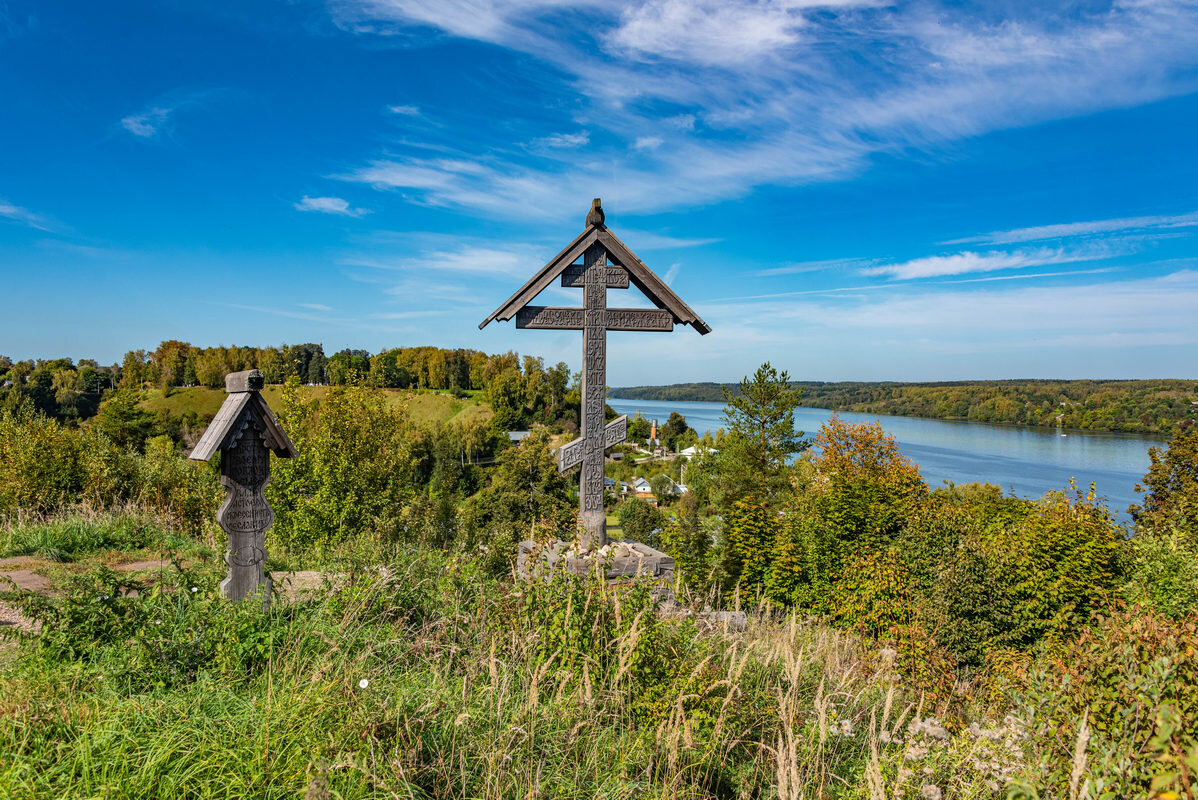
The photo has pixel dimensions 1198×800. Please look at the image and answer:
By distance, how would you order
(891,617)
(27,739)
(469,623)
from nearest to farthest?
(27,739)
(469,623)
(891,617)

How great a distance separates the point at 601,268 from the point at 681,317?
1.04 m

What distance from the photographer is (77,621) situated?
333cm

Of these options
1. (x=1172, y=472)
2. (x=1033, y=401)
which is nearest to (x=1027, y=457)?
(x=1033, y=401)

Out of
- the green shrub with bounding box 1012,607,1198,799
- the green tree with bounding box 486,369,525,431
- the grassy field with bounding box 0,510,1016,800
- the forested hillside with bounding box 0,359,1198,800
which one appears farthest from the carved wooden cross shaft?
the green tree with bounding box 486,369,525,431

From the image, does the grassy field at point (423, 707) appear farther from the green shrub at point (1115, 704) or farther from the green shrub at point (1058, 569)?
the green shrub at point (1058, 569)

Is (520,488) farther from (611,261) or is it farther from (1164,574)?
(611,261)

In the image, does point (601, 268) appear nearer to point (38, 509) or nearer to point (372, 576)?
point (372, 576)

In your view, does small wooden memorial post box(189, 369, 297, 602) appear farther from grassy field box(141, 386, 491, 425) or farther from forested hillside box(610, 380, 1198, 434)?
forested hillside box(610, 380, 1198, 434)

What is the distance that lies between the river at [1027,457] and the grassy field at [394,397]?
27.7 metres

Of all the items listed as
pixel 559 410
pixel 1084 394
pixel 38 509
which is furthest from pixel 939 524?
pixel 1084 394

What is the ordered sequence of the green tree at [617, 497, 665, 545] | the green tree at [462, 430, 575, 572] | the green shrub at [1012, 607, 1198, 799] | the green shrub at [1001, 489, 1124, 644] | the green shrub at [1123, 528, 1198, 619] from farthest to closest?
1. the green tree at [617, 497, 665, 545]
2. the green tree at [462, 430, 575, 572]
3. the green shrub at [1001, 489, 1124, 644]
4. the green shrub at [1123, 528, 1198, 619]
5. the green shrub at [1012, 607, 1198, 799]

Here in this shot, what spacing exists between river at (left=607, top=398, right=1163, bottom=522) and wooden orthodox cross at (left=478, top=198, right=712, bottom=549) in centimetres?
5100

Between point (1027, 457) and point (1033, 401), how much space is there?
16.1 meters

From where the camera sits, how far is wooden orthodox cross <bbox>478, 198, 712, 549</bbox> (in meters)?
6.46
